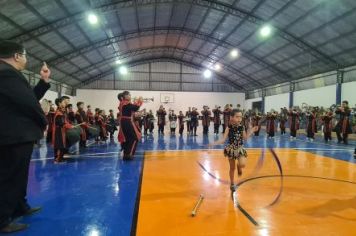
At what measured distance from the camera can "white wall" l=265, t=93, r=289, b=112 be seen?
27234mm

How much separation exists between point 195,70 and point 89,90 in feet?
41.1

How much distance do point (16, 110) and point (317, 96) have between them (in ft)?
77.3

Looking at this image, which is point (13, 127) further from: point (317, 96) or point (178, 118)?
point (317, 96)

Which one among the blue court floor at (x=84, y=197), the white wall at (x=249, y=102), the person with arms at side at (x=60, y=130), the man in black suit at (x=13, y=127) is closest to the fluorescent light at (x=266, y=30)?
the white wall at (x=249, y=102)

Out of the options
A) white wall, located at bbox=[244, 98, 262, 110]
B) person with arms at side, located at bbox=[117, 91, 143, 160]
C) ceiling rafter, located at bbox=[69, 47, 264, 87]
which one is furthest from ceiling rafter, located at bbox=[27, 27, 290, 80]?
person with arms at side, located at bbox=[117, 91, 143, 160]

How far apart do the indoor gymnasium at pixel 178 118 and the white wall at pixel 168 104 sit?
0.16m

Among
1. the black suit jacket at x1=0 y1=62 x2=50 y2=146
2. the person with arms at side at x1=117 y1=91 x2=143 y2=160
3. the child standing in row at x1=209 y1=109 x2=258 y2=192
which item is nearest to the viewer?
the black suit jacket at x1=0 y1=62 x2=50 y2=146

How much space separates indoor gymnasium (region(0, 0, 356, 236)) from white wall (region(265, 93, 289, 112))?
222 mm

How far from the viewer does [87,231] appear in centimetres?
312

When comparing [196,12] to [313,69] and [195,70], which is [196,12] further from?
[195,70]

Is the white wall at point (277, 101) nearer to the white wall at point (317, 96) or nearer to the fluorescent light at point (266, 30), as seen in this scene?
the white wall at point (317, 96)

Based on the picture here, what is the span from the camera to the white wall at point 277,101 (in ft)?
89.4

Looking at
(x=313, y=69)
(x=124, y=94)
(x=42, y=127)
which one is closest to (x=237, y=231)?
(x=42, y=127)

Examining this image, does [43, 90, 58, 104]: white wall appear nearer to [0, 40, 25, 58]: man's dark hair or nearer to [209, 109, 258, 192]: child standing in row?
[209, 109, 258, 192]: child standing in row
